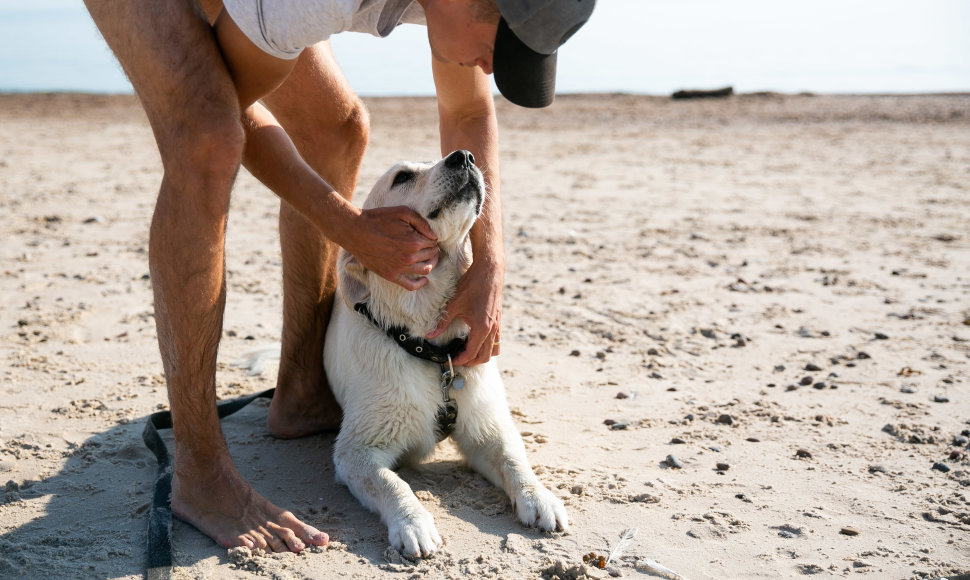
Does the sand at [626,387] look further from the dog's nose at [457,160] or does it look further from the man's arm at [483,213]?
the dog's nose at [457,160]

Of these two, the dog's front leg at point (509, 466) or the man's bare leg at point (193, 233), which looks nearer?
the man's bare leg at point (193, 233)

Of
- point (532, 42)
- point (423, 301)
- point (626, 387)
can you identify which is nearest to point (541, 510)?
point (423, 301)

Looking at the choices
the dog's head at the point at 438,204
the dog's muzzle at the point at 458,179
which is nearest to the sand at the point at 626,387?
the dog's head at the point at 438,204

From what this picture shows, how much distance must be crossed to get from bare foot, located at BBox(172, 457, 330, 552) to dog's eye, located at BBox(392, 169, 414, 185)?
4.08ft

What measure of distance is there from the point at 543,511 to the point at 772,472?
0.97 metres

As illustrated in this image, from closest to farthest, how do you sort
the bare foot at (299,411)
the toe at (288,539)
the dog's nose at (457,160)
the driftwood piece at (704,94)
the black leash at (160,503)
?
the black leash at (160,503), the toe at (288,539), the dog's nose at (457,160), the bare foot at (299,411), the driftwood piece at (704,94)

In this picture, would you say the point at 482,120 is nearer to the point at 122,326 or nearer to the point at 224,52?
the point at 224,52

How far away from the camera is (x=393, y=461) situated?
3.32 metres

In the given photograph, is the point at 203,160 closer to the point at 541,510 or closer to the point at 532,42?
the point at 532,42

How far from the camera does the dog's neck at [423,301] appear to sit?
3.35 m

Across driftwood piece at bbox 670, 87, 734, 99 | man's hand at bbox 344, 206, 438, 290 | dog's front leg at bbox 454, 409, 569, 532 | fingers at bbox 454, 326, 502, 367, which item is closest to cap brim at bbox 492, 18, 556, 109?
man's hand at bbox 344, 206, 438, 290

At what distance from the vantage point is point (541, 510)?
9.51 feet

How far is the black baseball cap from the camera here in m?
2.42

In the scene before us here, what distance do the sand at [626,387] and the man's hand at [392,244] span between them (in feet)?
2.65
